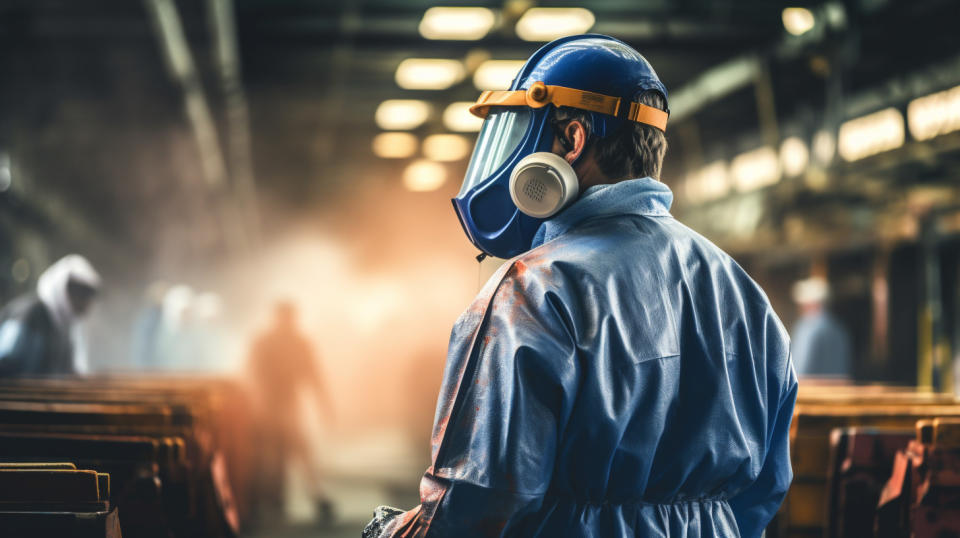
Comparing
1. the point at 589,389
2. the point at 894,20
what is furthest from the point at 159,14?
the point at 589,389

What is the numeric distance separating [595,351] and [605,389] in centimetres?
6

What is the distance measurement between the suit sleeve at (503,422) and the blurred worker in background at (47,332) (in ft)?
16.9

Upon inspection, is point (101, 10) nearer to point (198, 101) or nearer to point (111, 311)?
point (198, 101)

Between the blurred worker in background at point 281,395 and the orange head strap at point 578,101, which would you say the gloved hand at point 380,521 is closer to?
the orange head strap at point 578,101

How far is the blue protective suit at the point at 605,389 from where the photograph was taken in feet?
4.88

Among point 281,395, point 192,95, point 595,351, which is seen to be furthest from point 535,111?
point 192,95

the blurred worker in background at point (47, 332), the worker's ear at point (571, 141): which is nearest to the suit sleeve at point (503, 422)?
the worker's ear at point (571, 141)

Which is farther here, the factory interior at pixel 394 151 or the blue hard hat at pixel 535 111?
the factory interior at pixel 394 151

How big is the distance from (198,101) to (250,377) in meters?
4.90

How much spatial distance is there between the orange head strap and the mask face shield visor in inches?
1.3

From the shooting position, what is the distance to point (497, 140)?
1.91 m

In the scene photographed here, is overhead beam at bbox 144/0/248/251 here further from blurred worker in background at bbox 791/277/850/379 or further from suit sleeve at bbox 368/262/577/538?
suit sleeve at bbox 368/262/577/538

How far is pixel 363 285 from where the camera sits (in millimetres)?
30031

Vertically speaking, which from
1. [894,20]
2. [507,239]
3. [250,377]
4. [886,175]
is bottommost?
[250,377]
